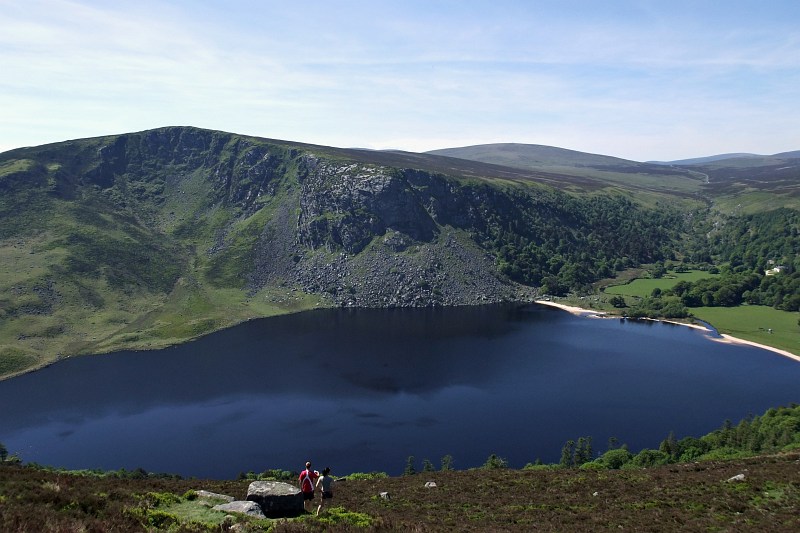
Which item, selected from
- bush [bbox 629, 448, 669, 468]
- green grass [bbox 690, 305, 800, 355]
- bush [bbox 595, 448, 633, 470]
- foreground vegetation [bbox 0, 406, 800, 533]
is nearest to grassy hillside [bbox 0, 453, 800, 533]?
foreground vegetation [bbox 0, 406, 800, 533]

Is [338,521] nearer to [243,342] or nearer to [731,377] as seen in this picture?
[731,377]

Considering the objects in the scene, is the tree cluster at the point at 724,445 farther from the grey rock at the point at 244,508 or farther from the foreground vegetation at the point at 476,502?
the grey rock at the point at 244,508

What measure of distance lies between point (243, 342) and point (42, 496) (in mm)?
142179

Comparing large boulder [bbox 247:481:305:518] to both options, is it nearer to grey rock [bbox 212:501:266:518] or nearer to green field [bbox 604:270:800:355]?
grey rock [bbox 212:501:266:518]

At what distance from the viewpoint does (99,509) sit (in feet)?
83.0

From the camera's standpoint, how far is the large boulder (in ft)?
95.6

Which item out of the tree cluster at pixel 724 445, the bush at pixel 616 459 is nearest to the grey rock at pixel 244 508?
the tree cluster at pixel 724 445

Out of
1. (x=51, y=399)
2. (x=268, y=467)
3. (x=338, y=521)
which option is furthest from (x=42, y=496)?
(x=51, y=399)

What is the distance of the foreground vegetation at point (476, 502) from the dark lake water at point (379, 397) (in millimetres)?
42408

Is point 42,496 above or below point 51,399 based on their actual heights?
above

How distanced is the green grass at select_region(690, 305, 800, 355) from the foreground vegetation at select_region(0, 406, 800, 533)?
116m

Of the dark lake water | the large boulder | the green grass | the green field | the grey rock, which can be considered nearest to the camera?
the grey rock

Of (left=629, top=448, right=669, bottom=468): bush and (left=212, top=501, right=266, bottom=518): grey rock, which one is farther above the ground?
(left=212, top=501, right=266, bottom=518): grey rock

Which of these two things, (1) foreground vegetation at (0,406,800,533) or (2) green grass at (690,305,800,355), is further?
(2) green grass at (690,305,800,355)
